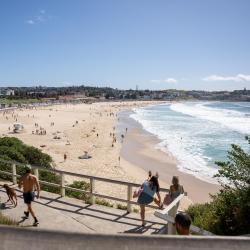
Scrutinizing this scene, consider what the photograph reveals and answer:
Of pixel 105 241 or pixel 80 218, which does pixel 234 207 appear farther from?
pixel 80 218

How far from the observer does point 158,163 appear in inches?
1025

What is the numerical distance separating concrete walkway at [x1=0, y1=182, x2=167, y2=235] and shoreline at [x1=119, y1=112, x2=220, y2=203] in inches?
421

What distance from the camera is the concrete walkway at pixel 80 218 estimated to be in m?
6.49

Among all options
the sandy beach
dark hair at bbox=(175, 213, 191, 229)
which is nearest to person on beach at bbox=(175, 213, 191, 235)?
dark hair at bbox=(175, 213, 191, 229)

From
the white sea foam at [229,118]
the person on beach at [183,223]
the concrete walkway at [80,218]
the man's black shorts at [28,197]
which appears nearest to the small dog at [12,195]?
the concrete walkway at [80,218]

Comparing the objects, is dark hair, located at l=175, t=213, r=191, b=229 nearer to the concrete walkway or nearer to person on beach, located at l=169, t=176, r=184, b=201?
person on beach, located at l=169, t=176, r=184, b=201

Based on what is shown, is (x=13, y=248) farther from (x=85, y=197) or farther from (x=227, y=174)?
(x=85, y=197)

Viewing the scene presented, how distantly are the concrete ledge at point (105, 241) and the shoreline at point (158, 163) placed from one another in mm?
15008

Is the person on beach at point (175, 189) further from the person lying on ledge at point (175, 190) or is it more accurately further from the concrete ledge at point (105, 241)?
the concrete ledge at point (105, 241)

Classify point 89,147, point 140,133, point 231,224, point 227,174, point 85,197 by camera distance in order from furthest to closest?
point 140,133
point 89,147
point 85,197
point 227,174
point 231,224

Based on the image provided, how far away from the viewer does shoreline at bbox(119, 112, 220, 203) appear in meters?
19.2

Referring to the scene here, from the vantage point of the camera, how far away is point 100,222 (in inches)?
266

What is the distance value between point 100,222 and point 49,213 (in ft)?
3.45

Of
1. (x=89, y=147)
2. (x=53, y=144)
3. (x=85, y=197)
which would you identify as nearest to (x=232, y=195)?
(x=85, y=197)
